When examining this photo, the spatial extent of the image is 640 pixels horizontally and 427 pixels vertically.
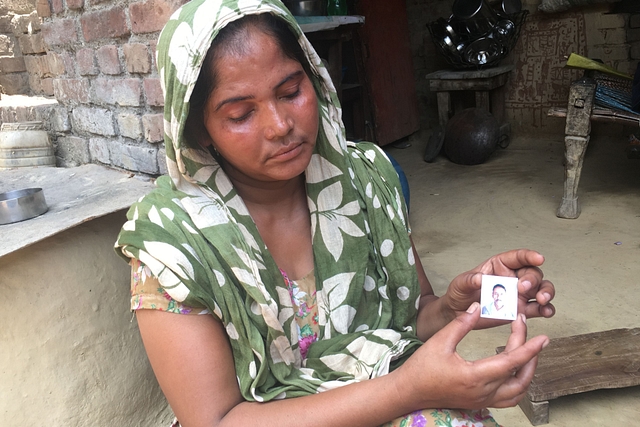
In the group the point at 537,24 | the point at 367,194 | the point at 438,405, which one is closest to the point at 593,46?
the point at 537,24

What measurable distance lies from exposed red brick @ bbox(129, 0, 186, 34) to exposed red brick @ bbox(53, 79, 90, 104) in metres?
0.48

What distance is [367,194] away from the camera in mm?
1423

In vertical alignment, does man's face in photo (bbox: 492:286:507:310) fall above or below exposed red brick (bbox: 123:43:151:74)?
below

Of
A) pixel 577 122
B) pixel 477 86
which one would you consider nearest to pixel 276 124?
pixel 577 122

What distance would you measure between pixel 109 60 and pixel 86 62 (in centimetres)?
19

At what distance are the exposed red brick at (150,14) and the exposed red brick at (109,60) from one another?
0.53 feet

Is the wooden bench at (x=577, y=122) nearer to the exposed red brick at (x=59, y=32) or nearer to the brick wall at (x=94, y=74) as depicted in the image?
the brick wall at (x=94, y=74)

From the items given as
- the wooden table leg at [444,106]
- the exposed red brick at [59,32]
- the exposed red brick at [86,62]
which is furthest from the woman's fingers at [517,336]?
the wooden table leg at [444,106]

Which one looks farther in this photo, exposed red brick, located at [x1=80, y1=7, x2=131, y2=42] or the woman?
exposed red brick, located at [x1=80, y1=7, x2=131, y2=42]

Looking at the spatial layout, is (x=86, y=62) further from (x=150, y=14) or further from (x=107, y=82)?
(x=150, y=14)

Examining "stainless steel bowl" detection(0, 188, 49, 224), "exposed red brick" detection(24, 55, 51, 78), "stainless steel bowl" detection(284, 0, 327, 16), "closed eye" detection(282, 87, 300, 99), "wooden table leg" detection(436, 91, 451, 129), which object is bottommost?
"wooden table leg" detection(436, 91, 451, 129)

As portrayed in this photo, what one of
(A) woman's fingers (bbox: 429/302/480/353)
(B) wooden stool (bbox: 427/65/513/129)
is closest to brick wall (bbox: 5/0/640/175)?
(A) woman's fingers (bbox: 429/302/480/353)

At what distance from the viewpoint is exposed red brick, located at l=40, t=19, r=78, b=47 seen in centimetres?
226

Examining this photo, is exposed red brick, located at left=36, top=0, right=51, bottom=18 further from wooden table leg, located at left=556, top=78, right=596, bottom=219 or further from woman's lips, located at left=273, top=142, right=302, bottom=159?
wooden table leg, located at left=556, top=78, right=596, bottom=219
